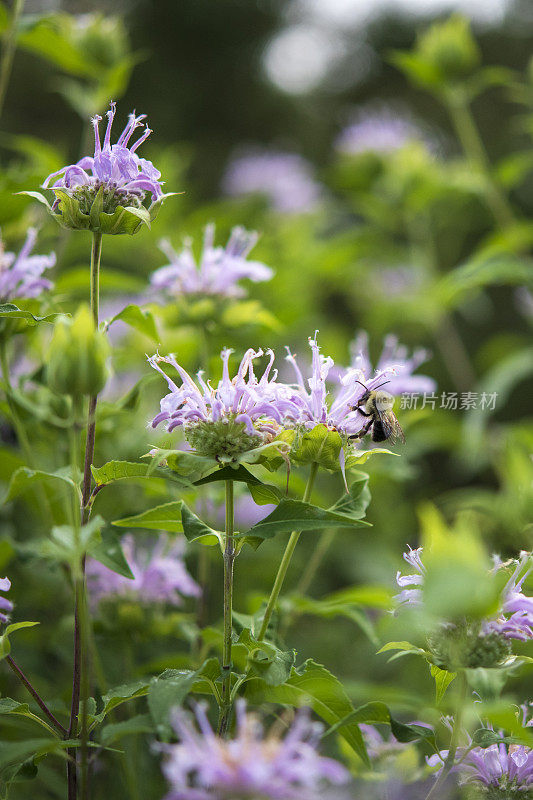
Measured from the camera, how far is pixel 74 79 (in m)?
2.87

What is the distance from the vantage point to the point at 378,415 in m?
0.86

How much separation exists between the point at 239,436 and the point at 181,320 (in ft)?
1.35

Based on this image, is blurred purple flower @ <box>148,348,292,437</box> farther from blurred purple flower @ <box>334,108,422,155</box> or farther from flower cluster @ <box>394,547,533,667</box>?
blurred purple flower @ <box>334,108,422,155</box>

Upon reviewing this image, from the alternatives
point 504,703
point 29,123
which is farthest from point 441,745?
point 29,123

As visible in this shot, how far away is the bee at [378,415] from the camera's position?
0.81 meters

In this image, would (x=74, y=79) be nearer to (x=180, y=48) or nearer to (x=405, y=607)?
(x=180, y=48)

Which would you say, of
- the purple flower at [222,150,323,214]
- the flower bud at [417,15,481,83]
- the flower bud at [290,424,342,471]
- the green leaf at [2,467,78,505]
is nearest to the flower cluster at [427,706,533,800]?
the flower bud at [290,424,342,471]

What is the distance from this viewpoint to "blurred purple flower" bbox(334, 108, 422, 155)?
6.15 ft

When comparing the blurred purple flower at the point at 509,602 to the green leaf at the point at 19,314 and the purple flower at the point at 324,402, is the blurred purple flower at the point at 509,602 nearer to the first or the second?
the purple flower at the point at 324,402

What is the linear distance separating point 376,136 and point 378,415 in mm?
1277

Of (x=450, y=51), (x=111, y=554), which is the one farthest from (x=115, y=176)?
(x=450, y=51)

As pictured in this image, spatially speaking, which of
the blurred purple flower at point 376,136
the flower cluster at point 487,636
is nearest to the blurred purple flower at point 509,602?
the flower cluster at point 487,636

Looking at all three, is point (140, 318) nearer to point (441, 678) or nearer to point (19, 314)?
point (19, 314)

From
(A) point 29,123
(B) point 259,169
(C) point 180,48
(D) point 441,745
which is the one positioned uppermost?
(C) point 180,48
